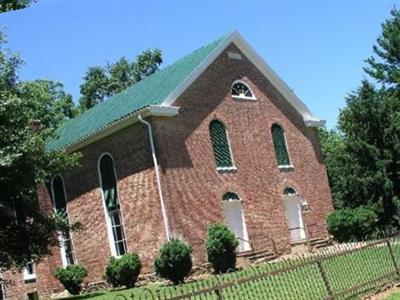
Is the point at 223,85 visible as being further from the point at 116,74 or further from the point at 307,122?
the point at 116,74

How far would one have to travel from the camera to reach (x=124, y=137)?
23.3 m

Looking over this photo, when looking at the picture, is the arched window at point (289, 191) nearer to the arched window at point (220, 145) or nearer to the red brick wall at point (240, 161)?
the red brick wall at point (240, 161)

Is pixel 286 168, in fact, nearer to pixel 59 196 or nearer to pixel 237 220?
pixel 237 220

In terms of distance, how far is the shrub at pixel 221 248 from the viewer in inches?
840

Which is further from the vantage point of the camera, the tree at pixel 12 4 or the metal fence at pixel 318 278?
the tree at pixel 12 4

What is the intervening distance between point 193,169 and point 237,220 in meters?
2.97

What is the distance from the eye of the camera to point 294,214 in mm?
26984

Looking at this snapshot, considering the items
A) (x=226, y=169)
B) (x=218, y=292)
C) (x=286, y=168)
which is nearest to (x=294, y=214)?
(x=286, y=168)

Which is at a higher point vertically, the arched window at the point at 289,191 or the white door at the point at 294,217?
the arched window at the point at 289,191

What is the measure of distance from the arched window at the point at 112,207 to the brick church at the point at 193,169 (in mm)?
40

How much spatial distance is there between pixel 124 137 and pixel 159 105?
2196 millimetres

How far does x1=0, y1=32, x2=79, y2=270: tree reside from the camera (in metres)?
14.0

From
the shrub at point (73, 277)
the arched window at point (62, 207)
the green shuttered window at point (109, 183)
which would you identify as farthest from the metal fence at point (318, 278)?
the arched window at point (62, 207)

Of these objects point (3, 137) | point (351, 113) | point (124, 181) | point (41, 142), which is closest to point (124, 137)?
point (124, 181)
